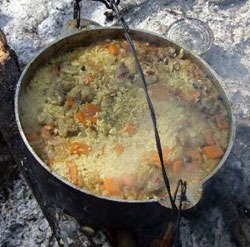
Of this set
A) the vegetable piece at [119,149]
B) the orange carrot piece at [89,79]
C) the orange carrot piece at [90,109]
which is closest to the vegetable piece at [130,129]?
the vegetable piece at [119,149]

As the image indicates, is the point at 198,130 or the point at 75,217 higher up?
the point at 198,130

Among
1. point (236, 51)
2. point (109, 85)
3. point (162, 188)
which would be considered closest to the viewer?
point (162, 188)

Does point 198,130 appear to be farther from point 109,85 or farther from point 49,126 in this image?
point 49,126

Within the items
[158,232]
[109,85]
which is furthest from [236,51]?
[158,232]

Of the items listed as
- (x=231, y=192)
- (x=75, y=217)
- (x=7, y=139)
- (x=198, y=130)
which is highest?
(x=198, y=130)

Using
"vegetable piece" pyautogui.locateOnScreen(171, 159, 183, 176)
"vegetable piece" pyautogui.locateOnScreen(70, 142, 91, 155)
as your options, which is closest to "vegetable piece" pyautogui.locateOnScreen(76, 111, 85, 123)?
"vegetable piece" pyautogui.locateOnScreen(70, 142, 91, 155)

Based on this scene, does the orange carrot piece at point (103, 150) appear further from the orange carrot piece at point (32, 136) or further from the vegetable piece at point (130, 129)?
the orange carrot piece at point (32, 136)

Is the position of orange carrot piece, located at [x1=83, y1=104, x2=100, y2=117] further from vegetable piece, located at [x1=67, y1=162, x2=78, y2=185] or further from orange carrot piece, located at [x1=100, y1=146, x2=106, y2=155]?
vegetable piece, located at [x1=67, y1=162, x2=78, y2=185]
